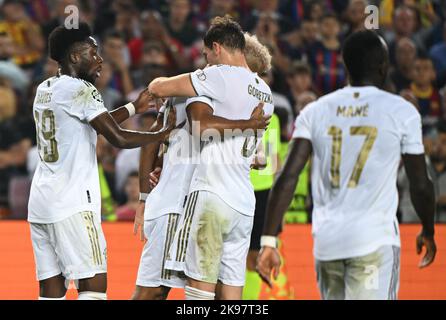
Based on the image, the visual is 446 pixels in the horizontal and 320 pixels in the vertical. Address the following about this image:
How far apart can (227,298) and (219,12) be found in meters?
6.90

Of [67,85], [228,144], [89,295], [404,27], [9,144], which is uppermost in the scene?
[404,27]

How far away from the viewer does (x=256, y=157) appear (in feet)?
20.4

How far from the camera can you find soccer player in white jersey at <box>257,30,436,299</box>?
462 cm

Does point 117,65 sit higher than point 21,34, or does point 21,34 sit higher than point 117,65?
point 21,34

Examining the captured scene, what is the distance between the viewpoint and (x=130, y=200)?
9.80 metres

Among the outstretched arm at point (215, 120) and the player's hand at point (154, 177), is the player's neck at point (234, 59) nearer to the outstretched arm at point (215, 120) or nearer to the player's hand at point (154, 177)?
the outstretched arm at point (215, 120)

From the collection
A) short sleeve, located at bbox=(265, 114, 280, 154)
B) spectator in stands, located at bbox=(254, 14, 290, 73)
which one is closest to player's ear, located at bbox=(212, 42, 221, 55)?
short sleeve, located at bbox=(265, 114, 280, 154)

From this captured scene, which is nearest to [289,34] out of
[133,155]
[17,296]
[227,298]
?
[133,155]

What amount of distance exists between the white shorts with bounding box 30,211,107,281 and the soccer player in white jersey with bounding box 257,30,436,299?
1409 millimetres

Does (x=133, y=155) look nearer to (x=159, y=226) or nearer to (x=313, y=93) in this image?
(x=313, y=93)

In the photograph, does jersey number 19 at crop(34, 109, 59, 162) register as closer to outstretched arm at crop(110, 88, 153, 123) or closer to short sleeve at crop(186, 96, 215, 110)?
outstretched arm at crop(110, 88, 153, 123)

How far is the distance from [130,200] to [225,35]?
4.25 metres

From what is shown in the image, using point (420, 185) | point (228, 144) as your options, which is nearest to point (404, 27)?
point (228, 144)

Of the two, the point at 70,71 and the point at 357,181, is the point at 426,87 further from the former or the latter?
the point at 357,181
